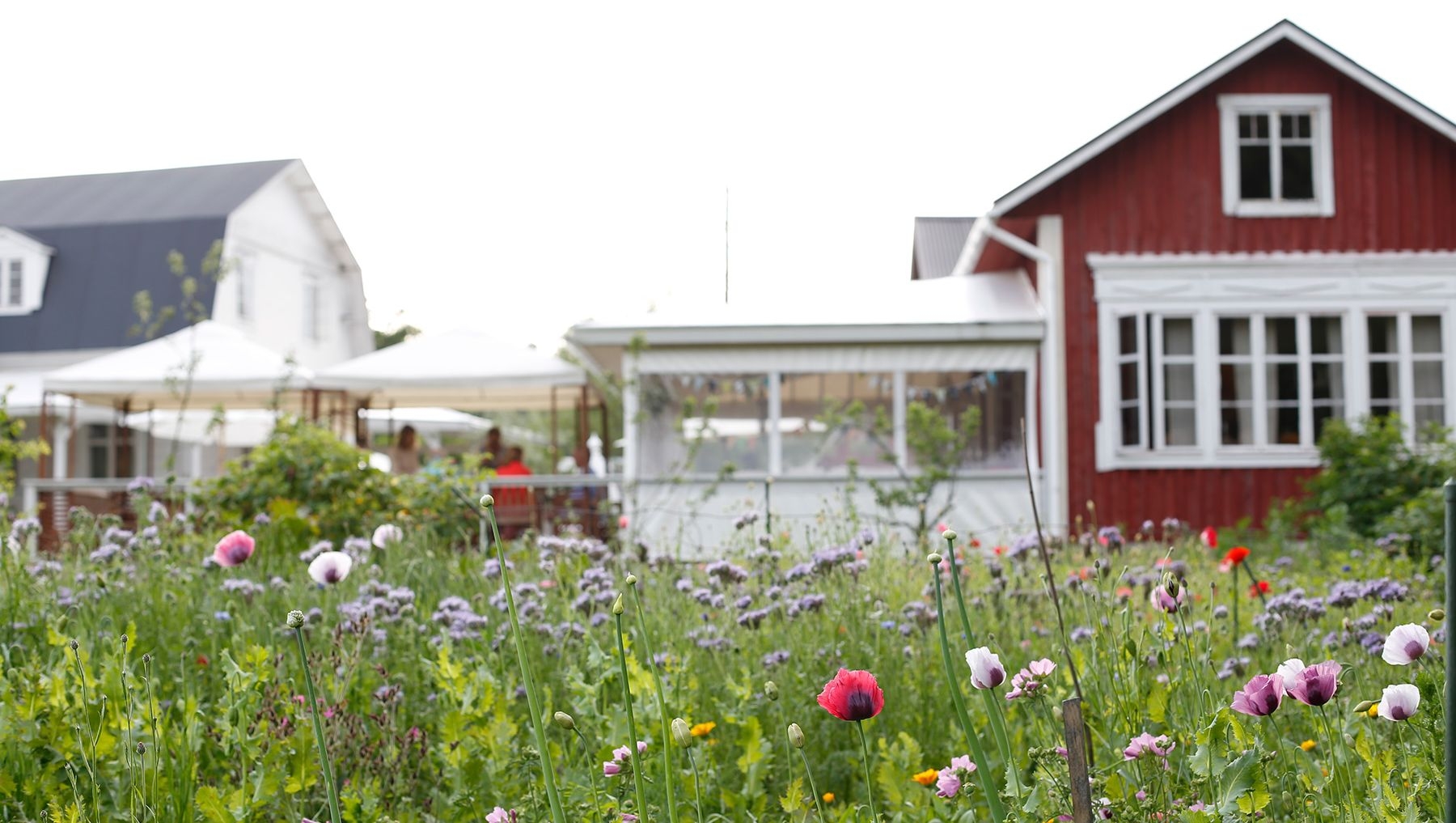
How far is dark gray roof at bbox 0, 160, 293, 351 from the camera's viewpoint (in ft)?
72.3

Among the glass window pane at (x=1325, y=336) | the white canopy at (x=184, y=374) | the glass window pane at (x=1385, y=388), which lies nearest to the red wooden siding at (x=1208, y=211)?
the glass window pane at (x=1325, y=336)

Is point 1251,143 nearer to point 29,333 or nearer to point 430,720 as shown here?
point 430,720

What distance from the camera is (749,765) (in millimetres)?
2523

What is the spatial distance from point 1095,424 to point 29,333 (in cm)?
1879

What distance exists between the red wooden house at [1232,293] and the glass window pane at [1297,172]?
0.04 metres

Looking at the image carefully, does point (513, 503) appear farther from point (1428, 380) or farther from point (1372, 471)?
point (1428, 380)

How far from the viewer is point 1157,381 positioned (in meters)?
12.6

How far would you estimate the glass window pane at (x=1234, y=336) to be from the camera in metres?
12.8

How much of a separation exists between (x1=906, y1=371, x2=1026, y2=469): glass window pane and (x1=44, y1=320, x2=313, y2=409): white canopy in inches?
258

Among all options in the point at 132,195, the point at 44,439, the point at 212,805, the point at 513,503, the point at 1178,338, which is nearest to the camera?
the point at 212,805

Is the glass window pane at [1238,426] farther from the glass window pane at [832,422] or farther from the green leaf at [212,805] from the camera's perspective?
the green leaf at [212,805]

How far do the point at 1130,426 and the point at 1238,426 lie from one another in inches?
42.2

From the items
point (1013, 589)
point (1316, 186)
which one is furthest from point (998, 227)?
point (1013, 589)

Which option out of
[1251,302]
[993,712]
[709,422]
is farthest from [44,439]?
[993,712]
